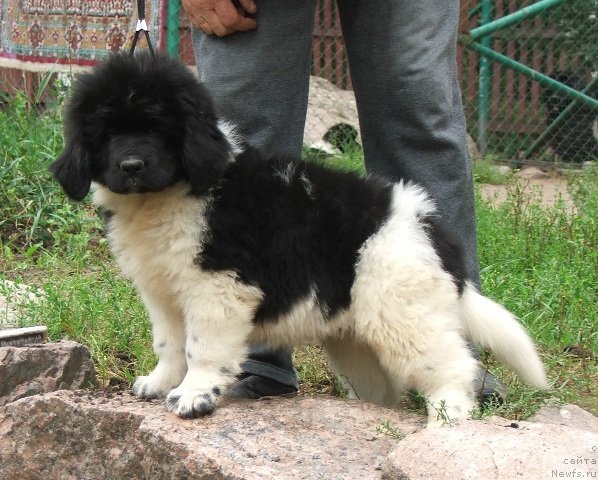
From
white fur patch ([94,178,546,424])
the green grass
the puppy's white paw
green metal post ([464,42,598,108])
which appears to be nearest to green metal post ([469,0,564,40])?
green metal post ([464,42,598,108])

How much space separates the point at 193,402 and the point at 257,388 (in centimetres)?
51

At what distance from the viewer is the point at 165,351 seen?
3572mm

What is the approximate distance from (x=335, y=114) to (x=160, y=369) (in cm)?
609

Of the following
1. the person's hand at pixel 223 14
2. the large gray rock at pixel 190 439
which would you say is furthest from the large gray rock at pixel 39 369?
the person's hand at pixel 223 14

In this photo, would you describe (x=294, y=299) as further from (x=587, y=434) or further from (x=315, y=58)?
(x=315, y=58)

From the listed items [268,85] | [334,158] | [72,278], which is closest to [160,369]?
[268,85]

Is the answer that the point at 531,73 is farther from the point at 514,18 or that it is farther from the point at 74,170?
the point at 74,170

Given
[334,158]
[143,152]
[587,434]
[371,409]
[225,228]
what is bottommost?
[334,158]

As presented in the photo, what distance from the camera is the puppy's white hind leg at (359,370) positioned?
3.71 metres

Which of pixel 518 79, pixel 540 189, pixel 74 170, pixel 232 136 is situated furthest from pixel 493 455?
pixel 518 79

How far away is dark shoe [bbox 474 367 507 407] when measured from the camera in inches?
140

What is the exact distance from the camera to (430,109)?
12.3 feet

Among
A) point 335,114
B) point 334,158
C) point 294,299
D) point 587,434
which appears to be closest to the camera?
point 587,434

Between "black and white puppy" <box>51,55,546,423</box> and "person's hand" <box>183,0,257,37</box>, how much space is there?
36 cm
